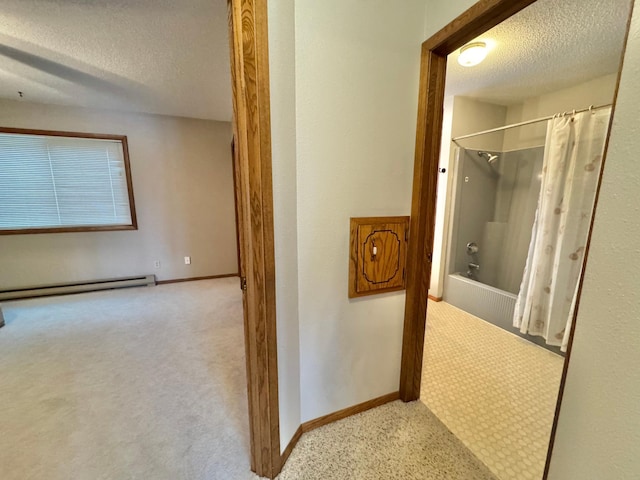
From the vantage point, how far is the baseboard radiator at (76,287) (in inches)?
121

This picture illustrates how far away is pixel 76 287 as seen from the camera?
3316mm

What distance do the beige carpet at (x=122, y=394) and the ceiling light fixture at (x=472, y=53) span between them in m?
2.85

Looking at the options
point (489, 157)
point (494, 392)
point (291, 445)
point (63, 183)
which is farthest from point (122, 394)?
point (489, 157)

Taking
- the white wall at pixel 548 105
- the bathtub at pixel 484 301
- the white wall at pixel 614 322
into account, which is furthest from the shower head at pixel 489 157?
the white wall at pixel 614 322

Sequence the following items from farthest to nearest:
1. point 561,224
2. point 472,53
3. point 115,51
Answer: point 561,224
point 115,51
point 472,53

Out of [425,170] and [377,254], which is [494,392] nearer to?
[377,254]

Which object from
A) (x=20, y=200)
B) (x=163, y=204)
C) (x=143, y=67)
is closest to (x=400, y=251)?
(x=143, y=67)

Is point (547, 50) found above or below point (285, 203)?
above

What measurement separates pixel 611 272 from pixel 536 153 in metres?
A: 2.67

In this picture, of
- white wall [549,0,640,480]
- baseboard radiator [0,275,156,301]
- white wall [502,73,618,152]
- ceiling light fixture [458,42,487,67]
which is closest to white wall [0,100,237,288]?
baseboard radiator [0,275,156,301]

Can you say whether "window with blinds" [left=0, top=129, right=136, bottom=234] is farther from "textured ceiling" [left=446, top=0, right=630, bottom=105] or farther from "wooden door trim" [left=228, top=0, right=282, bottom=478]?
"textured ceiling" [left=446, top=0, right=630, bottom=105]

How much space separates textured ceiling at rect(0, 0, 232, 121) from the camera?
154 centimetres

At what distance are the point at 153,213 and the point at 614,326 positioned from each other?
433 centimetres

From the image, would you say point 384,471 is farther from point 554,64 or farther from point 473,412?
point 554,64
